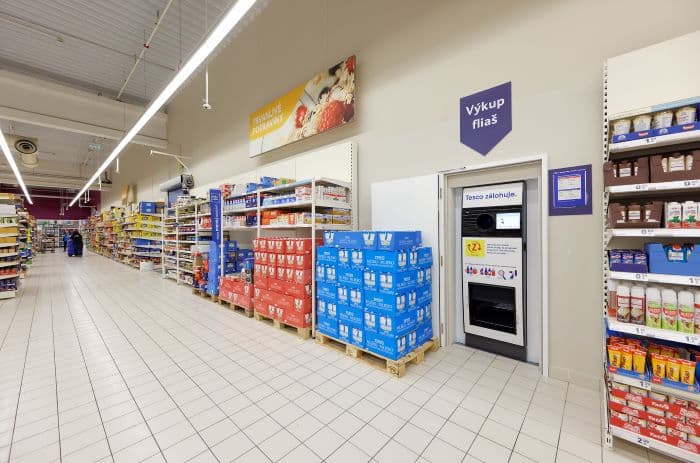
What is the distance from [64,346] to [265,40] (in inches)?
253

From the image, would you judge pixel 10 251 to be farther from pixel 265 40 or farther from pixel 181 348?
pixel 265 40

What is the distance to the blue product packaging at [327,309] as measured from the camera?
3520 mm

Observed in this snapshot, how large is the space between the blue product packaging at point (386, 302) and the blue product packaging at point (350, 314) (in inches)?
6.6

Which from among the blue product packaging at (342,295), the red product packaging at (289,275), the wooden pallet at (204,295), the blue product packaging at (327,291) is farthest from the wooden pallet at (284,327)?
the wooden pallet at (204,295)

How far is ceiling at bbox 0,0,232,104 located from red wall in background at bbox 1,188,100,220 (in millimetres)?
20761

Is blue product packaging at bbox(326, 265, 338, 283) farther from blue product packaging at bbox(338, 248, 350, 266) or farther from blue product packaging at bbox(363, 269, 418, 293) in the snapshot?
blue product packaging at bbox(363, 269, 418, 293)

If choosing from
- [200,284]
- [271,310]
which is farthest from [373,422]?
[200,284]

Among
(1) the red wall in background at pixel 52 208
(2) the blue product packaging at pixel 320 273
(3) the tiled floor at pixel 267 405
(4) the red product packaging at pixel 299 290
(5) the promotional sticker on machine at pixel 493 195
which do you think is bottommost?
(3) the tiled floor at pixel 267 405

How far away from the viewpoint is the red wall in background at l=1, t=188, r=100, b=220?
23.3 m

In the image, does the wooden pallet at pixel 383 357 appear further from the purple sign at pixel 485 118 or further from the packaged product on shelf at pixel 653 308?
the purple sign at pixel 485 118

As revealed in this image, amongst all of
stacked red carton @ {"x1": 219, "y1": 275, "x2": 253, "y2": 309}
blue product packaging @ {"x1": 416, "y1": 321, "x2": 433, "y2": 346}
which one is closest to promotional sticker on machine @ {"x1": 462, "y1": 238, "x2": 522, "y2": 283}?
blue product packaging @ {"x1": 416, "y1": 321, "x2": 433, "y2": 346}

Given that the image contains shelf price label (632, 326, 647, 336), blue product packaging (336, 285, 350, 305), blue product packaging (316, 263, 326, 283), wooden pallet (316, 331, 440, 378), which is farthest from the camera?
blue product packaging (316, 263, 326, 283)

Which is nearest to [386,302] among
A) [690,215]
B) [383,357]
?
[383,357]

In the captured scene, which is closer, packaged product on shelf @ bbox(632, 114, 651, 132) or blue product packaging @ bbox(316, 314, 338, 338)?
packaged product on shelf @ bbox(632, 114, 651, 132)
